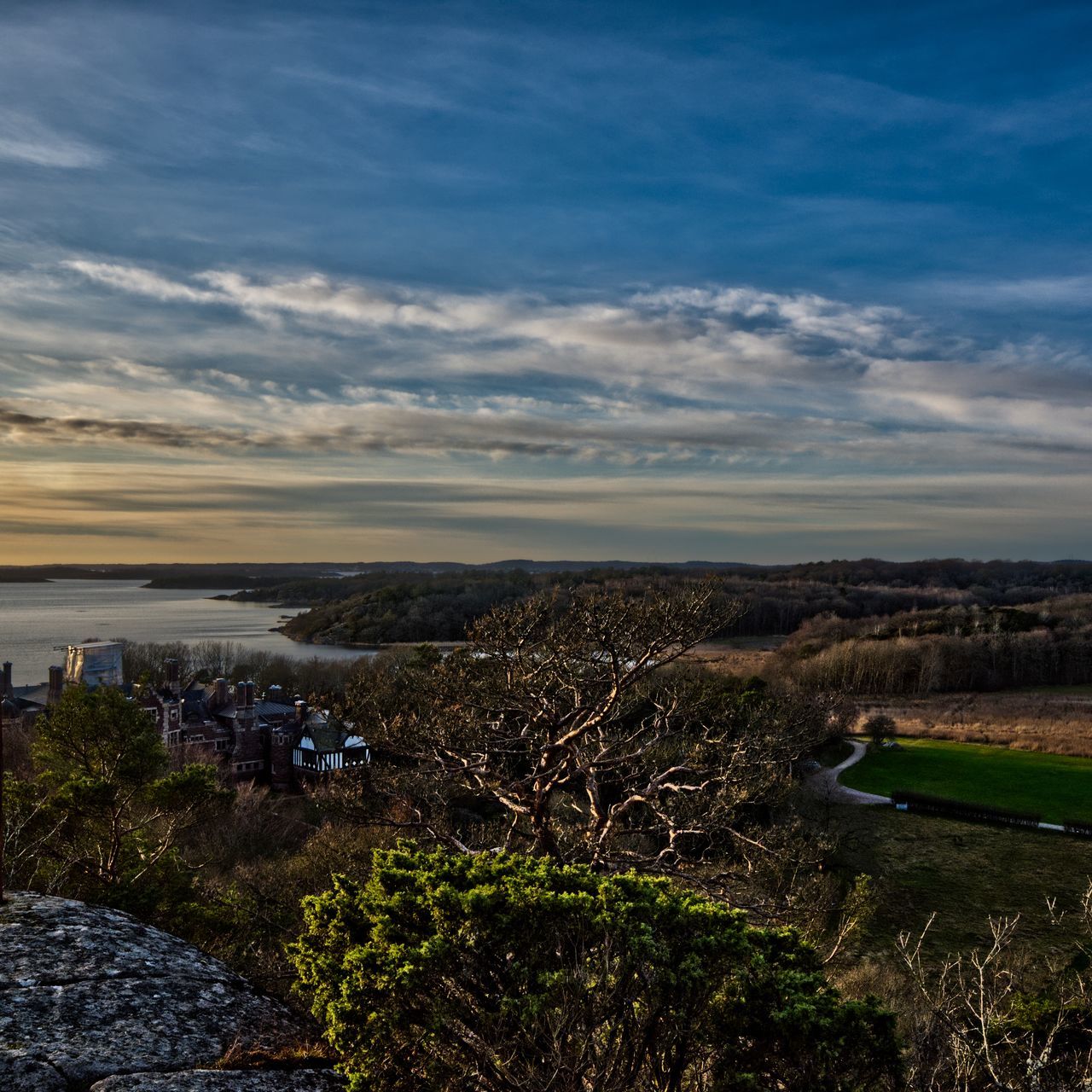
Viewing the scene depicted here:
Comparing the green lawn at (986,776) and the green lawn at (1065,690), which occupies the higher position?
the green lawn at (986,776)

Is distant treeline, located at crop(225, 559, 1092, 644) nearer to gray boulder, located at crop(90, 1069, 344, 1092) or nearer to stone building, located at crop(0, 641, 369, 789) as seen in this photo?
stone building, located at crop(0, 641, 369, 789)

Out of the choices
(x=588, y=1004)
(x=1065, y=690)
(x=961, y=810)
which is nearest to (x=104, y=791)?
(x=588, y=1004)

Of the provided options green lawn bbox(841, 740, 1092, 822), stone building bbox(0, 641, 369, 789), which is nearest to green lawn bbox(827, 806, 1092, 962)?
green lawn bbox(841, 740, 1092, 822)

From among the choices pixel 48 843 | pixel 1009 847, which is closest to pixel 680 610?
pixel 48 843

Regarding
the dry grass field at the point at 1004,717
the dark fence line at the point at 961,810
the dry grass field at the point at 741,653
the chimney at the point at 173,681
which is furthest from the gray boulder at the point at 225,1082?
the dry grass field at the point at 1004,717

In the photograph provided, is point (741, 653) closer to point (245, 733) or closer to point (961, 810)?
point (961, 810)

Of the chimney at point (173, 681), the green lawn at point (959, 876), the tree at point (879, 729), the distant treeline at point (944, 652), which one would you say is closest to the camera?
the green lawn at point (959, 876)

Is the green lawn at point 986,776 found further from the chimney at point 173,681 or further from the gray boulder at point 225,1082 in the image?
the gray boulder at point 225,1082
